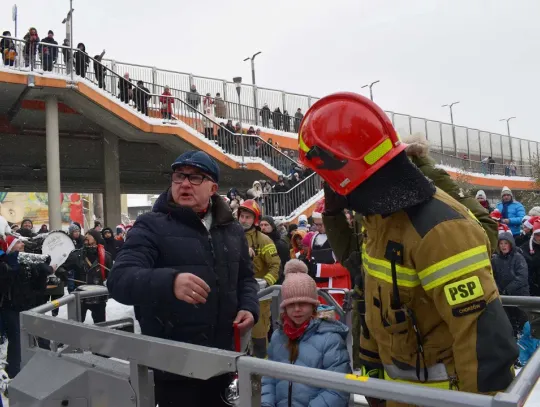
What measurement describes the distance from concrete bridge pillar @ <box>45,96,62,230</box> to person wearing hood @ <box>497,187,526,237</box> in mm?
11827

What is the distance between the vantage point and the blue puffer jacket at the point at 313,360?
246 cm

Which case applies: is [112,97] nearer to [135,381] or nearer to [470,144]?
[135,381]

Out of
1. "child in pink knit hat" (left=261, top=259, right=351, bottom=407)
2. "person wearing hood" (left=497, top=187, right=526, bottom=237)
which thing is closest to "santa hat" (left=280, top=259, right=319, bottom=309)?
"child in pink knit hat" (left=261, top=259, right=351, bottom=407)

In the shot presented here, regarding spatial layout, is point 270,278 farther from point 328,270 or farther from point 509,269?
point 509,269

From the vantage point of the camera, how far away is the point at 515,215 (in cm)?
912

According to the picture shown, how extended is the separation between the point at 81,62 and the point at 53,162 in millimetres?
3077

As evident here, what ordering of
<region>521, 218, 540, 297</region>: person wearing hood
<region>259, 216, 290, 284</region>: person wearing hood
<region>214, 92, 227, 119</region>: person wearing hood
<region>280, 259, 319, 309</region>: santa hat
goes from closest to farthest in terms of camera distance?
<region>280, 259, 319, 309</region>: santa hat, <region>521, 218, 540, 297</region>: person wearing hood, <region>259, 216, 290, 284</region>: person wearing hood, <region>214, 92, 227, 119</region>: person wearing hood

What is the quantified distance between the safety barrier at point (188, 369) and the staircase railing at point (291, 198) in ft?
42.7

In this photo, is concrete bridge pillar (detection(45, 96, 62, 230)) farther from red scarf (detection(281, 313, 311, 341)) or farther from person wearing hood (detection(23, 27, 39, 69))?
red scarf (detection(281, 313, 311, 341))

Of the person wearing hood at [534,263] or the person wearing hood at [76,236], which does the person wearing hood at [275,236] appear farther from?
the person wearing hood at [76,236]

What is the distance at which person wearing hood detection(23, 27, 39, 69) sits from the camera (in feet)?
46.8

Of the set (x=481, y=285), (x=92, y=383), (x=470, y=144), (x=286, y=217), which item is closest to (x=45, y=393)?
(x=92, y=383)

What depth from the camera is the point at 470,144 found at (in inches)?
1363

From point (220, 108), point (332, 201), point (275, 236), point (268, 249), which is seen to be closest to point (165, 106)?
point (220, 108)
